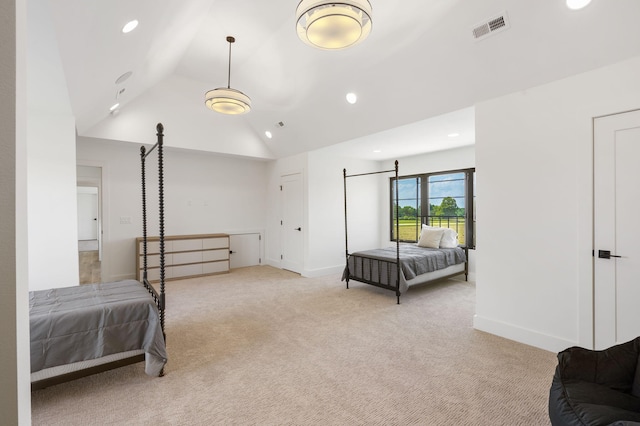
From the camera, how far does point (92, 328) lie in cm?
230

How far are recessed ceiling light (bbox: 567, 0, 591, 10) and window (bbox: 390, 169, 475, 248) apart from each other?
360 cm

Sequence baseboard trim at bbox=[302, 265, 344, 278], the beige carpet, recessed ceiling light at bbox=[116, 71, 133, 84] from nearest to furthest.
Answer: the beige carpet, recessed ceiling light at bbox=[116, 71, 133, 84], baseboard trim at bbox=[302, 265, 344, 278]

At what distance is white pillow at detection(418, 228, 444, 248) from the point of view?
563 cm

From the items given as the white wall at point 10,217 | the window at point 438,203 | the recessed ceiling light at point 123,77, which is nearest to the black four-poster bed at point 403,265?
the window at point 438,203

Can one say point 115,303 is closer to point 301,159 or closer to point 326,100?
point 326,100

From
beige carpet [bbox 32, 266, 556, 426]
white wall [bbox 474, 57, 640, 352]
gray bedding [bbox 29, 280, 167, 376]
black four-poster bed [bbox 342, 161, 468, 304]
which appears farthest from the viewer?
black four-poster bed [bbox 342, 161, 468, 304]

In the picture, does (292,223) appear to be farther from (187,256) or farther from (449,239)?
(449,239)

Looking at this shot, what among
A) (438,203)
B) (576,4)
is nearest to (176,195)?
(438,203)

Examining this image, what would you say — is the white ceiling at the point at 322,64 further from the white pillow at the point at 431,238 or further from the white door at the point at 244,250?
the white door at the point at 244,250

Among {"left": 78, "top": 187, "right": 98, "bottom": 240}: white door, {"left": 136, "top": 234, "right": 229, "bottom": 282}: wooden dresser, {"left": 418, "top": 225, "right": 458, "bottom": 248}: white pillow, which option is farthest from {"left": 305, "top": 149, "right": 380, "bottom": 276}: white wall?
{"left": 78, "top": 187, "right": 98, "bottom": 240}: white door

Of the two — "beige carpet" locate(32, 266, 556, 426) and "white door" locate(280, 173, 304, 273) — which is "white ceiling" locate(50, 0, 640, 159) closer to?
"white door" locate(280, 173, 304, 273)

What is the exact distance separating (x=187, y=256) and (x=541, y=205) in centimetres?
571

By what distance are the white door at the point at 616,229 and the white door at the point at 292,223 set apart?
4.49 m

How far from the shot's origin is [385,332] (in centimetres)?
336
